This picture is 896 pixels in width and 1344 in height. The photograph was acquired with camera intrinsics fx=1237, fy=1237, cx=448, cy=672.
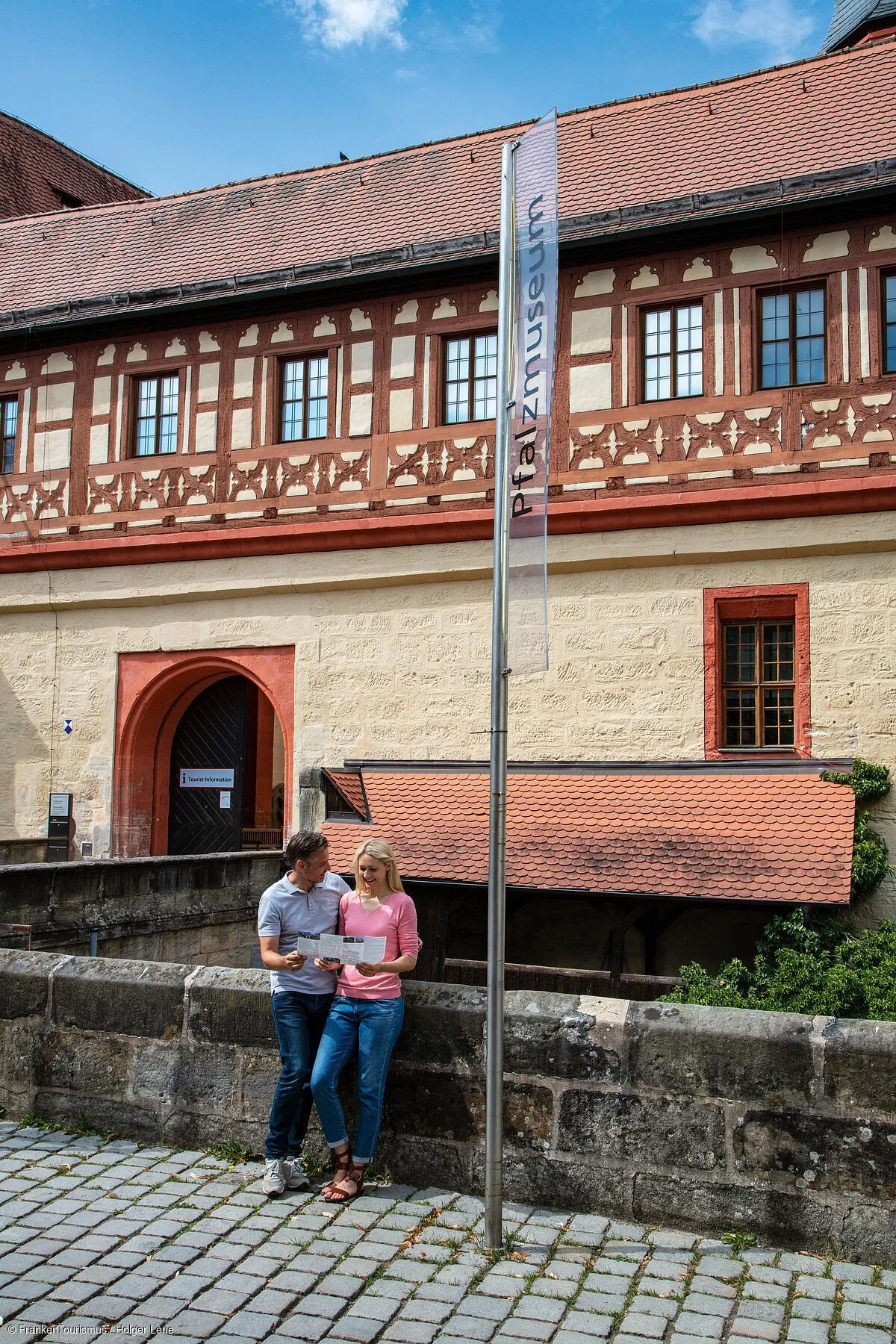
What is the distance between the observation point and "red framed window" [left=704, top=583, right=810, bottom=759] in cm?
1257

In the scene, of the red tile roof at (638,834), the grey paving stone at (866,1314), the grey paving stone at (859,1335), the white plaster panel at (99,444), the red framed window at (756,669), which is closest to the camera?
the grey paving stone at (859,1335)

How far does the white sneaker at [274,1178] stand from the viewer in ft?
15.7

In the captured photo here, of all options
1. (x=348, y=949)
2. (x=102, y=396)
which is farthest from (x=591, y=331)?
(x=348, y=949)

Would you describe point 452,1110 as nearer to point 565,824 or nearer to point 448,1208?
point 448,1208

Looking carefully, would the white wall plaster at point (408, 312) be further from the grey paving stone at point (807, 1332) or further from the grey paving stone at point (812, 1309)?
the grey paving stone at point (807, 1332)

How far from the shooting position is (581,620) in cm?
1344

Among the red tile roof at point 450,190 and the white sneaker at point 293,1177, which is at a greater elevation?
the red tile roof at point 450,190

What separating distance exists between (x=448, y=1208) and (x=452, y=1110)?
361 mm

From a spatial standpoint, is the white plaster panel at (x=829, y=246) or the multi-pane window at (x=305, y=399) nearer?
the white plaster panel at (x=829, y=246)

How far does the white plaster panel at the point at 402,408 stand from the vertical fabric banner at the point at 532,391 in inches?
364

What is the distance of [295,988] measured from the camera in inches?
201

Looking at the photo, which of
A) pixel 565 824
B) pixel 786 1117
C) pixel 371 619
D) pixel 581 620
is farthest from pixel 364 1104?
pixel 371 619

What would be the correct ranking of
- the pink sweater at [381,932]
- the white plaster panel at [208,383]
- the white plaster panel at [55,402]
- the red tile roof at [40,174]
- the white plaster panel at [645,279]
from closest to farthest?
the pink sweater at [381,932]
the white plaster panel at [645,279]
the white plaster panel at [208,383]
the white plaster panel at [55,402]
the red tile roof at [40,174]

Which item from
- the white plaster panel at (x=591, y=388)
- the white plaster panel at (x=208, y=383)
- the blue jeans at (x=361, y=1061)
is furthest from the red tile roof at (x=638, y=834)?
the white plaster panel at (x=208, y=383)
